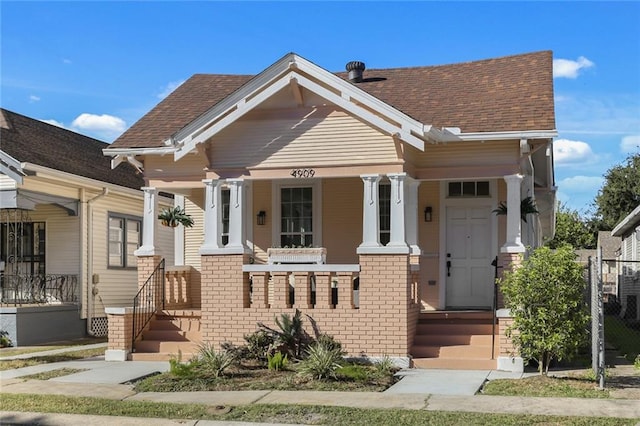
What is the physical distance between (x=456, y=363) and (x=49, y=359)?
25.0 ft

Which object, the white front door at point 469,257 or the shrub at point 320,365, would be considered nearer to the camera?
the shrub at point 320,365

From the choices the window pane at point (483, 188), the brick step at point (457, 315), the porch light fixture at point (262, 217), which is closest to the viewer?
the brick step at point (457, 315)

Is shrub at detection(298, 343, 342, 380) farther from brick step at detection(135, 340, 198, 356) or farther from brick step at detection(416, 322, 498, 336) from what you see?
brick step at detection(135, 340, 198, 356)

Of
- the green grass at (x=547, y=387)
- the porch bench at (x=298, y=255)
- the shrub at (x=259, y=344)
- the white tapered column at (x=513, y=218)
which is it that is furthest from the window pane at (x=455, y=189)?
the green grass at (x=547, y=387)

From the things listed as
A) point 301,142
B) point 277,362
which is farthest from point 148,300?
point 301,142

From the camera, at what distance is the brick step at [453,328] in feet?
42.7

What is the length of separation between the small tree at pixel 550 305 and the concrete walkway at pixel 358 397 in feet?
3.00

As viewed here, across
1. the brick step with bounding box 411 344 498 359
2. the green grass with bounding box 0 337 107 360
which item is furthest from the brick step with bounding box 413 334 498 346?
the green grass with bounding box 0 337 107 360

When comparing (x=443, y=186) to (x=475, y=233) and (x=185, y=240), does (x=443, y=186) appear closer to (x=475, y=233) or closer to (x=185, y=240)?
(x=475, y=233)

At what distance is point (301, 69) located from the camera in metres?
13.0

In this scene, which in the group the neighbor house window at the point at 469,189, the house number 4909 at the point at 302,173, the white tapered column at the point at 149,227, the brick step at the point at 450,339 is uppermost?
the house number 4909 at the point at 302,173

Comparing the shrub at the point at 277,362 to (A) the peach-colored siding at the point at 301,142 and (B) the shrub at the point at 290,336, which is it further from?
(A) the peach-colored siding at the point at 301,142

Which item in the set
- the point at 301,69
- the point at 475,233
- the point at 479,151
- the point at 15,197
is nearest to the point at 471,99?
the point at 479,151

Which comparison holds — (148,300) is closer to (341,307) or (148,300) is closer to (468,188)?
(341,307)
